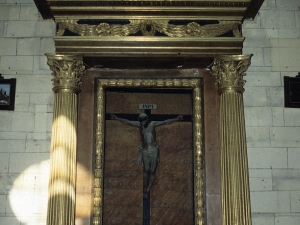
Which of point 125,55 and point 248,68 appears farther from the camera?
point 248,68

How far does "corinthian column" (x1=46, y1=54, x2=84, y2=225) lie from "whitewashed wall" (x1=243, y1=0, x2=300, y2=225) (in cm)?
254

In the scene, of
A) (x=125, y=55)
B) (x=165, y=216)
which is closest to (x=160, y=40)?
(x=125, y=55)

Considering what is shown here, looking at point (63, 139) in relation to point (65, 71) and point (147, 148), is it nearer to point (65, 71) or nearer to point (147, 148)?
point (65, 71)

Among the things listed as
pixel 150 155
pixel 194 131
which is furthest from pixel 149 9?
pixel 150 155

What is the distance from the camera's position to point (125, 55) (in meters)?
7.22

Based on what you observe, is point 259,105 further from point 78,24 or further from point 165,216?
point 78,24

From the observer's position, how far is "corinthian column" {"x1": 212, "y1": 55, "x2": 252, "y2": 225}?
675 cm

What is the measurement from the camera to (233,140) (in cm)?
699

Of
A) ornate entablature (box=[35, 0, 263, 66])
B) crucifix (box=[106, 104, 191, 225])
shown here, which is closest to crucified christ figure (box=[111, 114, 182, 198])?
crucifix (box=[106, 104, 191, 225])

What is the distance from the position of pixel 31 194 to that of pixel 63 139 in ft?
3.27

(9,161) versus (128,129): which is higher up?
(128,129)

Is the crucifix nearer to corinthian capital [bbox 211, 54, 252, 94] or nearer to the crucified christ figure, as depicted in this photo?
the crucified christ figure

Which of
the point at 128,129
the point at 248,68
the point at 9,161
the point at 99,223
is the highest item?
the point at 248,68

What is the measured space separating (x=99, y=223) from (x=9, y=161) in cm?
161
